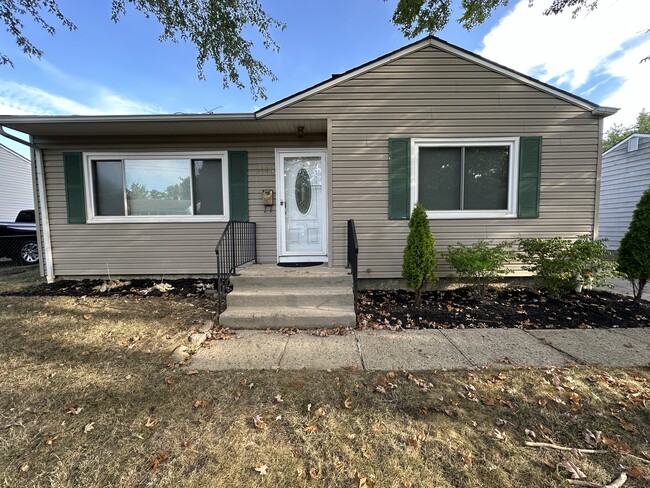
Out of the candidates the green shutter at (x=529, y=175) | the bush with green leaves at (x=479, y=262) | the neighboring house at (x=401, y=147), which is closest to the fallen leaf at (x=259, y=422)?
the neighboring house at (x=401, y=147)

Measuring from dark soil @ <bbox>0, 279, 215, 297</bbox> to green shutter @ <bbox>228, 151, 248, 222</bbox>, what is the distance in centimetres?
142

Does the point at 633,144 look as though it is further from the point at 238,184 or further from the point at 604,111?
the point at 238,184

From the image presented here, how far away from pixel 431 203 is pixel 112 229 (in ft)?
19.8

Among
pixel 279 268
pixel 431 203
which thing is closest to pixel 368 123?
pixel 431 203

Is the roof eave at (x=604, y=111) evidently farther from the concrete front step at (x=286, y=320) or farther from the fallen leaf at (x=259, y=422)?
the fallen leaf at (x=259, y=422)

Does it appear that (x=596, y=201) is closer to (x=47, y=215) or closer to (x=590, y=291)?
(x=590, y=291)

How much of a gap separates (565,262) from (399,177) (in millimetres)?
2808

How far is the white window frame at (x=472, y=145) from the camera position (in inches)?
192

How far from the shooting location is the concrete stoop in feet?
12.0

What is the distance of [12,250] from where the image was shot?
8.11 meters

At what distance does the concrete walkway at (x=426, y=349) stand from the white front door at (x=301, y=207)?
230 centimetres

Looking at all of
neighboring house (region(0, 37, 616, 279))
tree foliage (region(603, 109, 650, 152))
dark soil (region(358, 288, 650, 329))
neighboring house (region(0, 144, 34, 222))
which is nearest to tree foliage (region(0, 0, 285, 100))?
neighboring house (region(0, 37, 616, 279))

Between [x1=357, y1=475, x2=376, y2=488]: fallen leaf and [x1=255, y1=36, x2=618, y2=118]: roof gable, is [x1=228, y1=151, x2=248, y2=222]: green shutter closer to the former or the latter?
[x1=255, y1=36, x2=618, y2=118]: roof gable

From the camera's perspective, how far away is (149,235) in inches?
221
